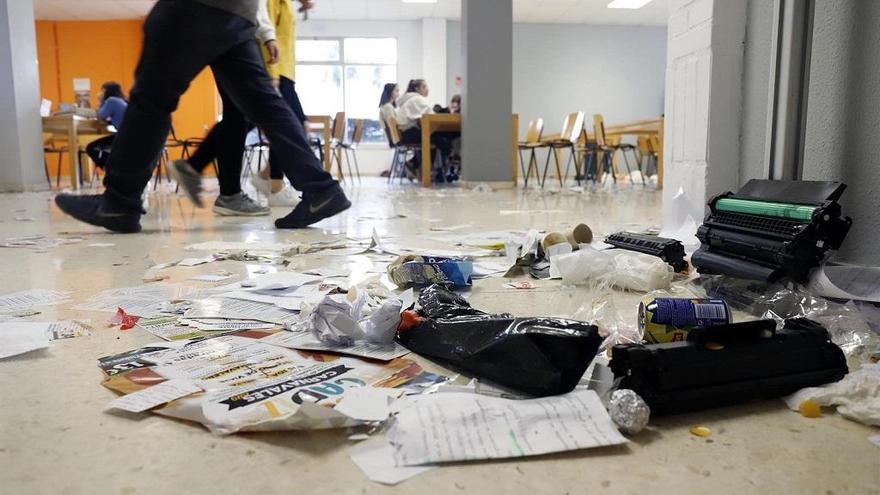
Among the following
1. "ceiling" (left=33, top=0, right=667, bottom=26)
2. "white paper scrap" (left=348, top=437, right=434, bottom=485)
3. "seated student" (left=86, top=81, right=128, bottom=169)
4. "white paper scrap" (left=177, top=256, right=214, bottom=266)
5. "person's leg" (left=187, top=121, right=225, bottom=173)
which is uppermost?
"ceiling" (left=33, top=0, right=667, bottom=26)

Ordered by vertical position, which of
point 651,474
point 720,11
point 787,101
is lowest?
point 651,474

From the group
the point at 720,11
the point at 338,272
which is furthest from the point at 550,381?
the point at 720,11

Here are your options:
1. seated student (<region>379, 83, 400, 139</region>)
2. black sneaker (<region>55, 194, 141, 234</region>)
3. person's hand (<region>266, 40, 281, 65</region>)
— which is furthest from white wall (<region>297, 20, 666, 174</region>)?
black sneaker (<region>55, 194, 141, 234</region>)

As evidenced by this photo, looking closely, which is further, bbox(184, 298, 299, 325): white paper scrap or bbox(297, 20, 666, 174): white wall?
bbox(297, 20, 666, 174): white wall

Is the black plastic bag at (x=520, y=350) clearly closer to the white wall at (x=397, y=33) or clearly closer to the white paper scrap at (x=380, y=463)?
the white paper scrap at (x=380, y=463)

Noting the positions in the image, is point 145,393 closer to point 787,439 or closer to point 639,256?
point 787,439

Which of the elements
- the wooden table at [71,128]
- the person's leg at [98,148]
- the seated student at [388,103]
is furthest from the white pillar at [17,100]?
the seated student at [388,103]

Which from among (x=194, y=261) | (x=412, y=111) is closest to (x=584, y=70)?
(x=412, y=111)

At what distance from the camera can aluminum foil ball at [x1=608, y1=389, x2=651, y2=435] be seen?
675 mm

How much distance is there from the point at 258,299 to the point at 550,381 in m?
0.72

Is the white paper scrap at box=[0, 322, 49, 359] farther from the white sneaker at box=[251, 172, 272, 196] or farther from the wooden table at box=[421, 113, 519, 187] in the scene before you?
the wooden table at box=[421, 113, 519, 187]

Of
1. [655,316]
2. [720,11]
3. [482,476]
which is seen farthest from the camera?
[720,11]

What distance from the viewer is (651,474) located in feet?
1.97

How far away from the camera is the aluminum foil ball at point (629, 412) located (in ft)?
2.22
